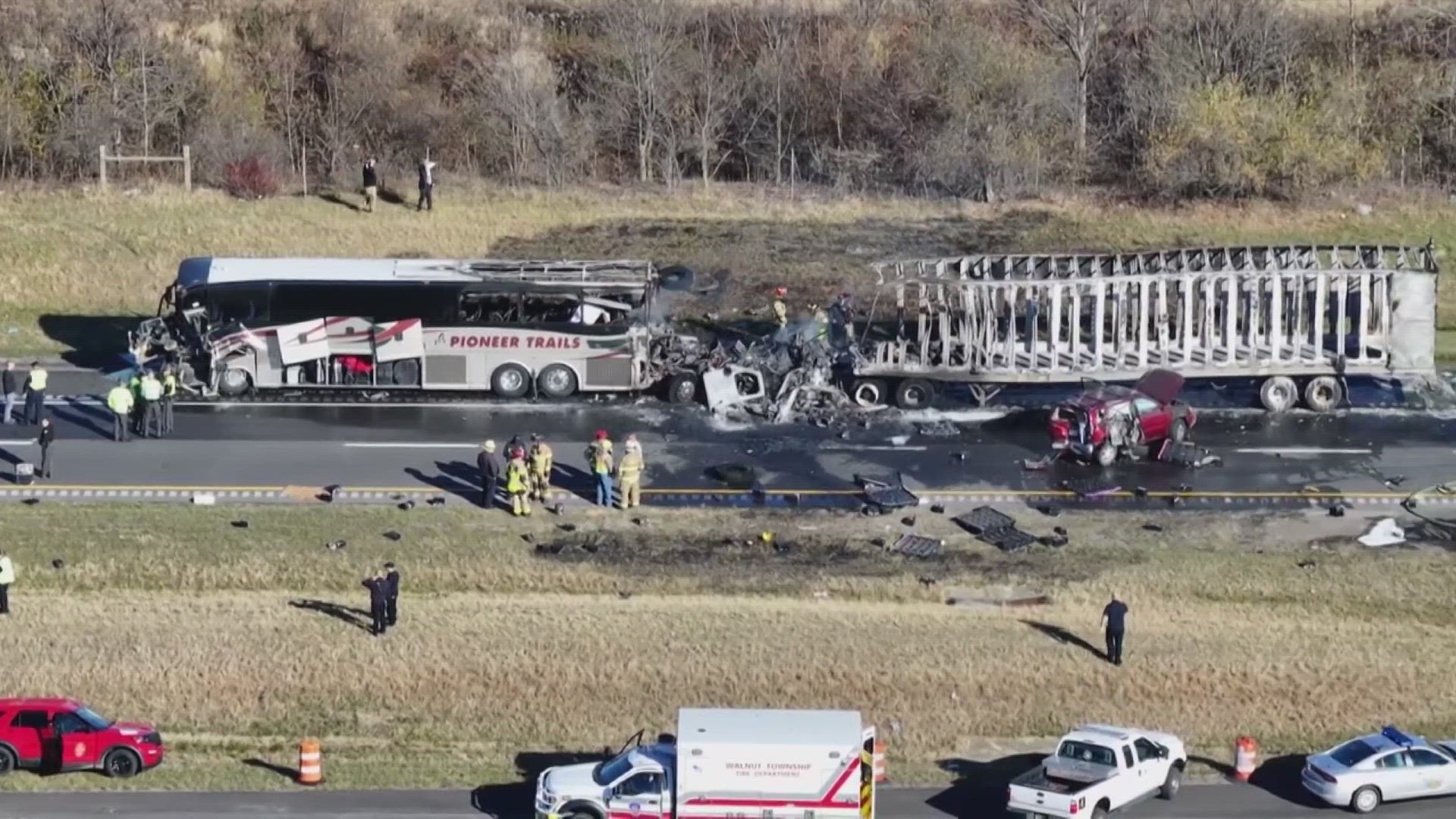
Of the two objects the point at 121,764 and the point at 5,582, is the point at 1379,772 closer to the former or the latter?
the point at 121,764

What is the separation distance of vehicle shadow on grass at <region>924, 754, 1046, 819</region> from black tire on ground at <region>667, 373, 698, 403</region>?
55.1 ft

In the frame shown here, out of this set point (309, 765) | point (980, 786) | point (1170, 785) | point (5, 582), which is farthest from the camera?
point (5, 582)

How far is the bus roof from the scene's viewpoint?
44125 mm

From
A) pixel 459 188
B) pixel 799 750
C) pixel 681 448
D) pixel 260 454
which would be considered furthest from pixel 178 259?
pixel 799 750

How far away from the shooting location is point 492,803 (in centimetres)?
2744

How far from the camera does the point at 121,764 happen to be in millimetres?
27734

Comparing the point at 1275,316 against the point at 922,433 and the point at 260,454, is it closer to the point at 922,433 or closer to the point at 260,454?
the point at 922,433

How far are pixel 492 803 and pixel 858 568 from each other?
→ 9543mm

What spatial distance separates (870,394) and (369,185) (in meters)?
20.2

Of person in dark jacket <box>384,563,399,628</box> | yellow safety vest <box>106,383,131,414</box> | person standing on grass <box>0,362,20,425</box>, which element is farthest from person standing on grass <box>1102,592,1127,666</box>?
person standing on grass <box>0,362,20,425</box>

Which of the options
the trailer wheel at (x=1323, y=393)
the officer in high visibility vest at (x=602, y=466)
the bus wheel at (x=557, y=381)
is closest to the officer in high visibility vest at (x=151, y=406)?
the bus wheel at (x=557, y=381)

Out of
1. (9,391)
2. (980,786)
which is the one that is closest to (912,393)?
(980,786)

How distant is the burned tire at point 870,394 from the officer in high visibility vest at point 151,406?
14.4m

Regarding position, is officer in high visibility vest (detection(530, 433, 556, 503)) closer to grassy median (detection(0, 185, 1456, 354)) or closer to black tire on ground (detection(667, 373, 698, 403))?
black tire on ground (detection(667, 373, 698, 403))
